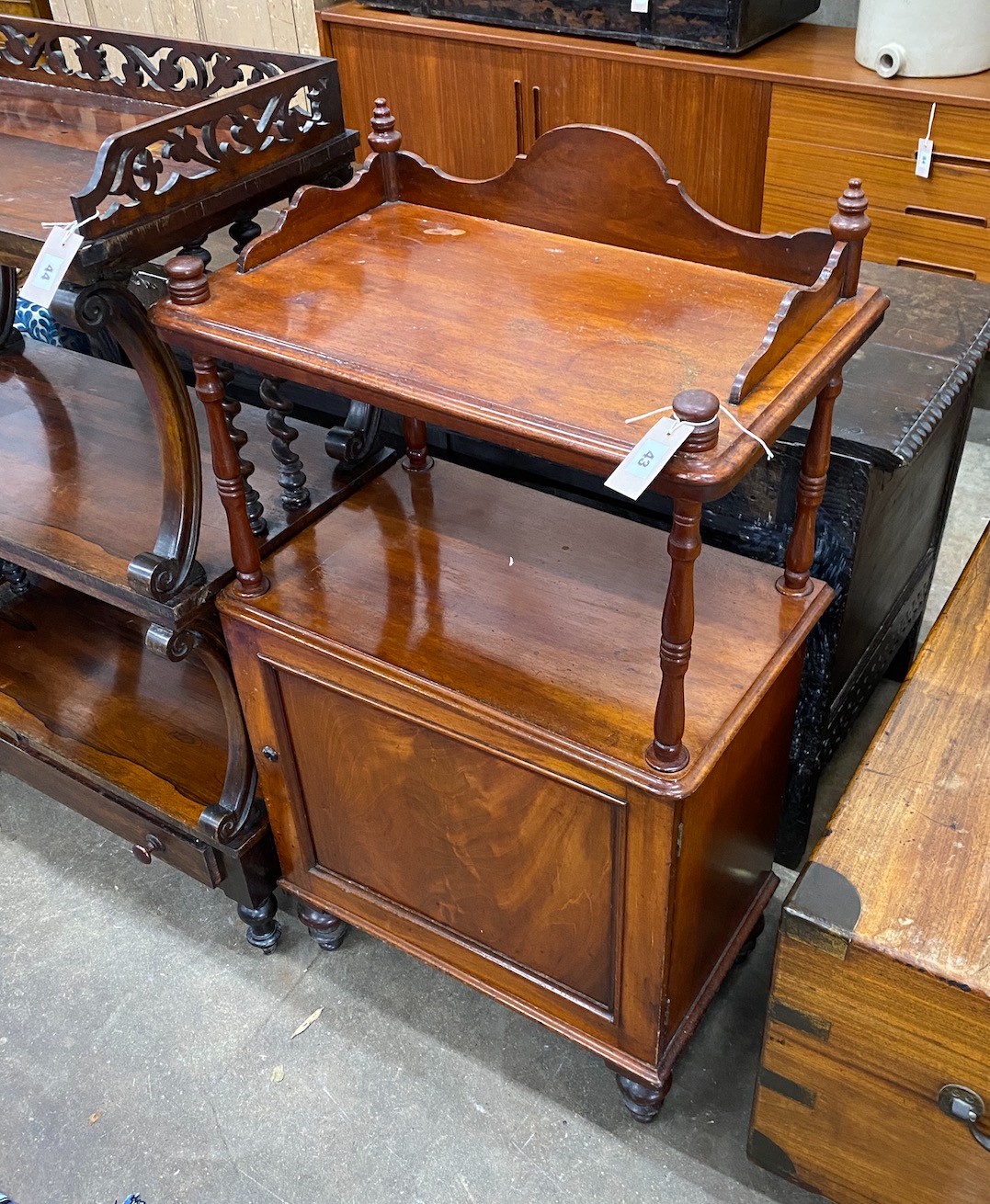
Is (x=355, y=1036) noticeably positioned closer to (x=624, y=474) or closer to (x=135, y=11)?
(x=624, y=474)

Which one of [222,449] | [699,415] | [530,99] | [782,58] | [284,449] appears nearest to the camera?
[699,415]

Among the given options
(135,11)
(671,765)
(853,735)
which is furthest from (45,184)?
(135,11)

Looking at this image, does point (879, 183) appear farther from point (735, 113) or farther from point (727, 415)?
A: point (727, 415)

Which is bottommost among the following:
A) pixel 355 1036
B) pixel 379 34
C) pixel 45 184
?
pixel 355 1036

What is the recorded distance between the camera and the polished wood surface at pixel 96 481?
1.58 meters

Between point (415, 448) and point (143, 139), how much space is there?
61 centimetres

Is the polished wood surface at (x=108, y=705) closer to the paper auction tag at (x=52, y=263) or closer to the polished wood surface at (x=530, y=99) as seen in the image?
the paper auction tag at (x=52, y=263)

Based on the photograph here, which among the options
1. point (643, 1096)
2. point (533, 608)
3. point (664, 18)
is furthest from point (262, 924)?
point (664, 18)

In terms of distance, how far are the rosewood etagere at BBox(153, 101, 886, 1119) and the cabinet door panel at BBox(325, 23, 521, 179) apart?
215 cm

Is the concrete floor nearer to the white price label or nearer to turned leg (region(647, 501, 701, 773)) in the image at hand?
turned leg (region(647, 501, 701, 773))

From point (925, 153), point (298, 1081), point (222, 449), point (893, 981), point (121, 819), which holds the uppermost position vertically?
point (222, 449)

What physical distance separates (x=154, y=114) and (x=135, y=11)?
2.83 metres

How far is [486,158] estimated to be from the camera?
11.8 feet

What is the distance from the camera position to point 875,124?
9.30 feet
